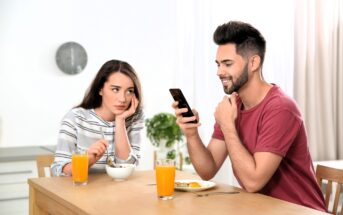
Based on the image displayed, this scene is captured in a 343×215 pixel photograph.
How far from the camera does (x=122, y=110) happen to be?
9.23 ft

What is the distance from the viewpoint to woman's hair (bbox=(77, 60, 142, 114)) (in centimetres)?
286

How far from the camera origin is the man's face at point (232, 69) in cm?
250

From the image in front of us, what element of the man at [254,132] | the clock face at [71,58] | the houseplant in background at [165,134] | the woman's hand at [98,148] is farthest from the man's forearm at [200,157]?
the clock face at [71,58]

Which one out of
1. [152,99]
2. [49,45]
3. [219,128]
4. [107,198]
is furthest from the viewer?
[152,99]

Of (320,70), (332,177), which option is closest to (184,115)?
(332,177)

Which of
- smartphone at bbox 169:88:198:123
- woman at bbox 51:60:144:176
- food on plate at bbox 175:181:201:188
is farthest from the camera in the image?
woman at bbox 51:60:144:176

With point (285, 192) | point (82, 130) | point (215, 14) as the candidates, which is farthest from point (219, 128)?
point (215, 14)

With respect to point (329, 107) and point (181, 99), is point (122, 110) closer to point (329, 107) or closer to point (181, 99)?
point (181, 99)

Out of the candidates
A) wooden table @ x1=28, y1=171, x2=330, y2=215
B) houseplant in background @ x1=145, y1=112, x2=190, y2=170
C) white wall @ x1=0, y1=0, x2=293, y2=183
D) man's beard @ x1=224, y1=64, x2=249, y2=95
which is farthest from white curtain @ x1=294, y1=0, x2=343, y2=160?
wooden table @ x1=28, y1=171, x2=330, y2=215

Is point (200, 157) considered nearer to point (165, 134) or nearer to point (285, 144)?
point (285, 144)

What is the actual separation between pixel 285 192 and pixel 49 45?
8.22 ft

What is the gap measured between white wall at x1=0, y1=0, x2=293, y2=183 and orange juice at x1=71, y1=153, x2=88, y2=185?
6.52 ft

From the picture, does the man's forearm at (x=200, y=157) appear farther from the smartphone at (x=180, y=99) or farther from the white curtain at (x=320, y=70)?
the white curtain at (x=320, y=70)

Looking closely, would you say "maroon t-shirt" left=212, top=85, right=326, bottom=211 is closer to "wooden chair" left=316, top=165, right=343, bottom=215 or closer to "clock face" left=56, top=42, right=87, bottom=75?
"wooden chair" left=316, top=165, right=343, bottom=215
